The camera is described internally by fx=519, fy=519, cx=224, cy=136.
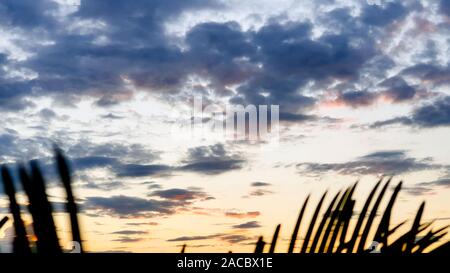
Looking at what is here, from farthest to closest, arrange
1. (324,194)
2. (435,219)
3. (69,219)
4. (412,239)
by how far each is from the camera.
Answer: (435,219) < (324,194) < (412,239) < (69,219)

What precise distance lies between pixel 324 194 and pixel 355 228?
25 cm

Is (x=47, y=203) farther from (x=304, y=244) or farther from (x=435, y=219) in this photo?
(x=435, y=219)

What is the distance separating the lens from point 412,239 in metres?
2.42

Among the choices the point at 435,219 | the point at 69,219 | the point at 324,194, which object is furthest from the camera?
the point at 435,219

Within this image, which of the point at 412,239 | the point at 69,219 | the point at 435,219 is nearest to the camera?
the point at 69,219

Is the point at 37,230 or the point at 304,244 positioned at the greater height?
the point at 37,230

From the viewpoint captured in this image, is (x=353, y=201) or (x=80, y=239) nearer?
(x=80, y=239)

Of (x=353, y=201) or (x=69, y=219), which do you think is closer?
(x=69, y=219)
